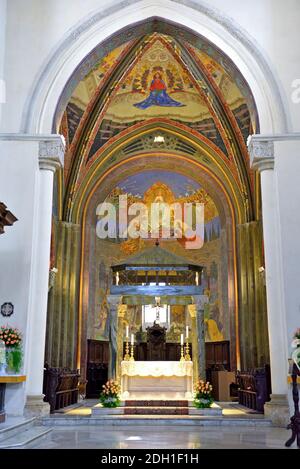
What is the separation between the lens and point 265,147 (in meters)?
11.3

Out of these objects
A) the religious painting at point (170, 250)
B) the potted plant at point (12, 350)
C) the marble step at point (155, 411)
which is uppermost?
the religious painting at point (170, 250)

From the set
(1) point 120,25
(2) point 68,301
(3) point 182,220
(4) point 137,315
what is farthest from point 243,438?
(3) point 182,220

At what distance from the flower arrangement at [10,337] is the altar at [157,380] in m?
3.59

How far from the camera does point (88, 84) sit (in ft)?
53.9

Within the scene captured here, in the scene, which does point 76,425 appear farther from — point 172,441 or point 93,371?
point 93,371

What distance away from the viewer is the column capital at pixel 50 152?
11.2 m

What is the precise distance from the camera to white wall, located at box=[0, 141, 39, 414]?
10.3 metres

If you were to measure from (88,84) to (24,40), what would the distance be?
14.8 ft

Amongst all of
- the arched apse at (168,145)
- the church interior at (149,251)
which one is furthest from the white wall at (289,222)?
the arched apse at (168,145)

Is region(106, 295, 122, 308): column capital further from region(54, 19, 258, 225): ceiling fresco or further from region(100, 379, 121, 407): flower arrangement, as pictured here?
region(54, 19, 258, 225): ceiling fresco

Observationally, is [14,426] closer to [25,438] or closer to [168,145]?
[25,438]

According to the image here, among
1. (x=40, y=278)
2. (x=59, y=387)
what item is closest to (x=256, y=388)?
(x=59, y=387)

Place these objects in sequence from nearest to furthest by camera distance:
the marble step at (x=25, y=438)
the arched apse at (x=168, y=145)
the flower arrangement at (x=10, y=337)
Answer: the marble step at (x=25, y=438)
the flower arrangement at (x=10, y=337)
the arched apse at (x=168, y=145)

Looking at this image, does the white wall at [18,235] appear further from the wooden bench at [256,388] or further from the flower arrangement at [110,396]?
the wooden bench at [256,388]
